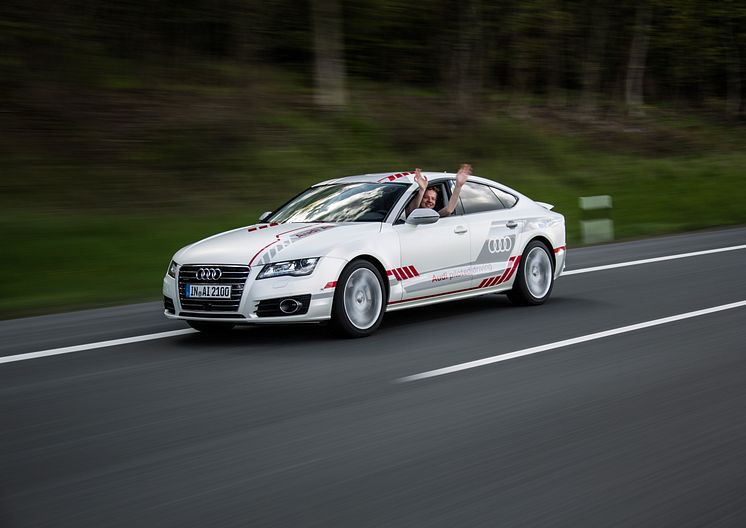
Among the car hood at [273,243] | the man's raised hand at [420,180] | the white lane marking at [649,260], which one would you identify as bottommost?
the white lane marking at [649,260]

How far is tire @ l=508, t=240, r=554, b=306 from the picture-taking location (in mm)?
10477

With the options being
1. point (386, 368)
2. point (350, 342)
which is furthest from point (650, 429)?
point (350, 342)

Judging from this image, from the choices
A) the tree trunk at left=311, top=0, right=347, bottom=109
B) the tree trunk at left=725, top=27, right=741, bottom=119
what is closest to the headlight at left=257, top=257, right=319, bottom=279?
the tree trunk at left=311, top=0, right=347, bottom=109

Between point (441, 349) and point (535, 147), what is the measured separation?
80.2 feet

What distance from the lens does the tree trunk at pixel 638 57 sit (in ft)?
142

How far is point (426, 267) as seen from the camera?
30.5 feet

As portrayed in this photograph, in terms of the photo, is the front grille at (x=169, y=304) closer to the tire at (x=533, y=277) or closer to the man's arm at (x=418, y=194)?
the man's arm at (x=418, y=194)

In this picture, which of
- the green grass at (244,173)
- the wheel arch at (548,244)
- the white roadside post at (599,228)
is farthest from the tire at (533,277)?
the white roadside post at (599,228)

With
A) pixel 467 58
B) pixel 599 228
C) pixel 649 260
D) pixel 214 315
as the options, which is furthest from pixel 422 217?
pixel 467 58

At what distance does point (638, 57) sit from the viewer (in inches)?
1780

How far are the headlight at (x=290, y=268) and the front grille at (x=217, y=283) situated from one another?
150 millimetres

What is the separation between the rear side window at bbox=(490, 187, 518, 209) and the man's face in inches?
41.6

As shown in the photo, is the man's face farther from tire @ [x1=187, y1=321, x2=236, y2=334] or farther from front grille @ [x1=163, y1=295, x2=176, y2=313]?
front grille @ [x1=163, y1=295, x2=176, y2=313]

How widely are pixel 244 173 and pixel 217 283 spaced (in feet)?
44.1
